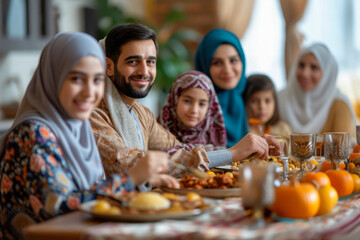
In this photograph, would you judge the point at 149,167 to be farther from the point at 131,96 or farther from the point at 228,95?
the point at 228,95

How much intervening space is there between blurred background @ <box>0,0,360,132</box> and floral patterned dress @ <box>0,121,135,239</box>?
123 inches

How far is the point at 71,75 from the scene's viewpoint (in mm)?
1539

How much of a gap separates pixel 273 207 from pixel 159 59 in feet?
15.9

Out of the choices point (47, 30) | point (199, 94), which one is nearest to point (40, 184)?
point (199, 94)

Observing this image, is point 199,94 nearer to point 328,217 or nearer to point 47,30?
point 328,217

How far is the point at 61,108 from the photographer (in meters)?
1.60

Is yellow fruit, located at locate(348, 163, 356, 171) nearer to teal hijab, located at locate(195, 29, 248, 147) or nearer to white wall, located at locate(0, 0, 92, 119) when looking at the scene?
teal hijab, located at locate(195, 29, 248, 147)

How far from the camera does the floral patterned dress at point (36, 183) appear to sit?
146 centimetres

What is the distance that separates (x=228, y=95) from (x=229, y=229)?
7.33 feet

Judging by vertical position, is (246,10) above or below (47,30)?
above

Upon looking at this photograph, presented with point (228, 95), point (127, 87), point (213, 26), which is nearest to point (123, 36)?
point (127, 87)

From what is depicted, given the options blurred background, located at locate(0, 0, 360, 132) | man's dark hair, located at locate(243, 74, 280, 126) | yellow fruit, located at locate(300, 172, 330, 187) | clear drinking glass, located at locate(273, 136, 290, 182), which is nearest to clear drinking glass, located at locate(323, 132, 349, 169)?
clear drinking glass, located at locate(273, 136, 290, 182)

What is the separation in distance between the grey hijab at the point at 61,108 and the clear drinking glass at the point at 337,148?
87 cm

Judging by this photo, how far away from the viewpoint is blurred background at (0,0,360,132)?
4.89 meters
